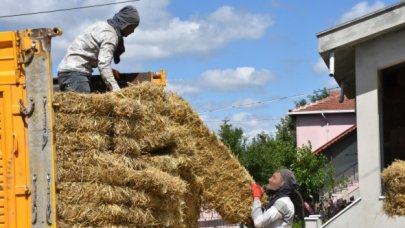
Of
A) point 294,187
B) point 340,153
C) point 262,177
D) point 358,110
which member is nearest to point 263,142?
point 340,153

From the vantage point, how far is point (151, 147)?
5969 mm

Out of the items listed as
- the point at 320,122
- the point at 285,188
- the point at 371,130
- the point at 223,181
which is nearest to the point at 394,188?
the point at 371,130

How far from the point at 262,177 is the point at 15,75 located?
29756 mm

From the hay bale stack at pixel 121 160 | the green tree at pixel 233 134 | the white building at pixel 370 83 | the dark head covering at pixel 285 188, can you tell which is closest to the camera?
the hay bale stack at pixel 121 160

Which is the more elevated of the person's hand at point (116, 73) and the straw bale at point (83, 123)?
the person's hand at point (116, 73)

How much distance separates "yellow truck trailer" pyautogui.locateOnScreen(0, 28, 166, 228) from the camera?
503 centimetres

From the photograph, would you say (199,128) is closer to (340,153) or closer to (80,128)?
(80,128)

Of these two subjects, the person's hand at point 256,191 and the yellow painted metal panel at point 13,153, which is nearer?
the yellow painted metal panel at point 13,153

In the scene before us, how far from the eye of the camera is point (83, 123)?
18.2ft

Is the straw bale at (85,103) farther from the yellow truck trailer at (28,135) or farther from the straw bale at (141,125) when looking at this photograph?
the yellow truck trailer at (28,135)

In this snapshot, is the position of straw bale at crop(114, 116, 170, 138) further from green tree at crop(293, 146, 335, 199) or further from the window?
green tree at crop(293, 146, 335, 199)

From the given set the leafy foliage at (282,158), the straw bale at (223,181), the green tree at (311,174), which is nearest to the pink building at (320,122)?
the leafy foliage at (282,158)

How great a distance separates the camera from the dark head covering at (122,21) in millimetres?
6742

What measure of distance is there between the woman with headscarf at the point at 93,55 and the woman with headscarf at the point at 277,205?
1962mm
